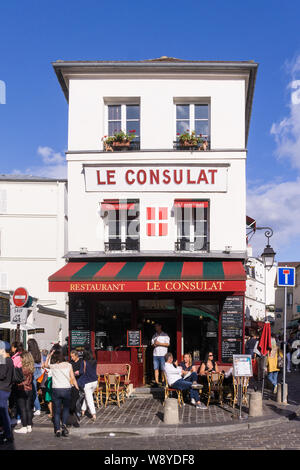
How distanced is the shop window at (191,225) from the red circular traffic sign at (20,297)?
4844 mm

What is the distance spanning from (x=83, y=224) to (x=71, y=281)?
8.10 ft

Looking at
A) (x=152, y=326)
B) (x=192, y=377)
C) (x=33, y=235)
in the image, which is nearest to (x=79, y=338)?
(x=152, y=326)

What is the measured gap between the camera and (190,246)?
15.5 m

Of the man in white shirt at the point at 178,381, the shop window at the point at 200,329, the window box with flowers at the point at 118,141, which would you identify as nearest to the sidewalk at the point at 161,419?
the man in white shirt at the point at 178,381

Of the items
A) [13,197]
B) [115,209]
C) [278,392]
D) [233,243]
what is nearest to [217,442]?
[278,392]

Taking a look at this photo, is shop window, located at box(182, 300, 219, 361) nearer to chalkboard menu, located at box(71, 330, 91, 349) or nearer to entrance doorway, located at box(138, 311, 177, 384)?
entrance doorway, located at box(138, 311, 177, 384)

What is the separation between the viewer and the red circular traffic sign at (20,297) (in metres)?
12.9

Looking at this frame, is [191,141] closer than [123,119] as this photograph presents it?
Yes

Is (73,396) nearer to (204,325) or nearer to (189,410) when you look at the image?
(189,410)

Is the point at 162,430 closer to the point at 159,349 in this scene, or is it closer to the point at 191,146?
the point at 159,349

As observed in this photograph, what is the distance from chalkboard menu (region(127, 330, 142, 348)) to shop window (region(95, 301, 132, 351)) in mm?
299

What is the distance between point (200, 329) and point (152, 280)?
269cm

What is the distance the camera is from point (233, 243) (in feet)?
50.3
